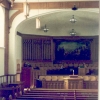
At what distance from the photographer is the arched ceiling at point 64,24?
620 inches

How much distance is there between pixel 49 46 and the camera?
778 inches

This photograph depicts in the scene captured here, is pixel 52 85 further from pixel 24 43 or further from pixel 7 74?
pixel 24 43

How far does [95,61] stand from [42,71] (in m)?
4.59

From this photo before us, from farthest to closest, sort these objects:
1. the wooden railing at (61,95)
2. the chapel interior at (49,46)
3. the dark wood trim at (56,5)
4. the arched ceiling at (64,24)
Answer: the arched ceiling at (64,24) → the dark wood trim at (56,5) → the chapel interior at (49,46) → the wooden railing at (61,95)

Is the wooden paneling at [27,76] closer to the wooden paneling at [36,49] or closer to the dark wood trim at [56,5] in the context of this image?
the wooden paneling at [36,49]

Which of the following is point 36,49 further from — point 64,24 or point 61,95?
point 61,95

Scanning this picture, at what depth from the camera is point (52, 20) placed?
1769 centimetres

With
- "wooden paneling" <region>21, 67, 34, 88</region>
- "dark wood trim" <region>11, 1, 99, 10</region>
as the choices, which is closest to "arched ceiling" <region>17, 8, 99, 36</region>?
"dark wood trim" <region>11, 1, 99, 10</region>

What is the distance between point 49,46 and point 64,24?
7.13ft

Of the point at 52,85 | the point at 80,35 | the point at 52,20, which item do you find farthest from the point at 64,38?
the point at 52,85

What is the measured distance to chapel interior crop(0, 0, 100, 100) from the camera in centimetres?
1404

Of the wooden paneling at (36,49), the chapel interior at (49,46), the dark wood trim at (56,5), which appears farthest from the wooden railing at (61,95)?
the wooden paneling at (36,49)

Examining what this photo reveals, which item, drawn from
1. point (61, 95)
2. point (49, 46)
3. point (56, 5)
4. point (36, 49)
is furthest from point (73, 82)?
point (49, 46)

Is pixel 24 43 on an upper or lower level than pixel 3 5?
lower
